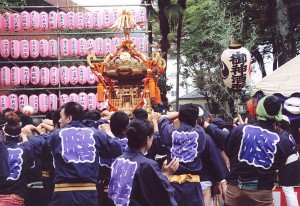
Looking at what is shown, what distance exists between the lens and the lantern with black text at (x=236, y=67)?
967 centimetres

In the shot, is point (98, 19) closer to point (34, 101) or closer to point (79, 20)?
point (79, 20)

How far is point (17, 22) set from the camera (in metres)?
17.5

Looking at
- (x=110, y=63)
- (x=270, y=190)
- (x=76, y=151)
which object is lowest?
(x=270, y=190)

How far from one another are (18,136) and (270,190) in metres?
3.13

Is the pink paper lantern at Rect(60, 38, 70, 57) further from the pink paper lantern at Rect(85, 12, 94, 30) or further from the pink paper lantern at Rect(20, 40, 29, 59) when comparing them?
the pink paper lantern at Rect(20, 40, 29, 59)

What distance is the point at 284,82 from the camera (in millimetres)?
9758

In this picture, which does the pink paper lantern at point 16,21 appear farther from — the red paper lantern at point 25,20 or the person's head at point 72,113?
the person's head at point 72,113

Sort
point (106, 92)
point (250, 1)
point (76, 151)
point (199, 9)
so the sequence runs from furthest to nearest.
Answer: point (199, 9) → point (250, 1) → point (106, 92) → point (76, 151)

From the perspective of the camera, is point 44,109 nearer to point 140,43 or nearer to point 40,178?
point 140,43

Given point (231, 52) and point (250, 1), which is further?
point (250, 1)

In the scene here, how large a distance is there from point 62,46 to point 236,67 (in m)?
9.51

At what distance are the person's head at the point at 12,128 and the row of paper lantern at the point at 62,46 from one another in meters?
11.7

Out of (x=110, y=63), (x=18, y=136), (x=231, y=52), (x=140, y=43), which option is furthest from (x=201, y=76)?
(x=18, y=136)

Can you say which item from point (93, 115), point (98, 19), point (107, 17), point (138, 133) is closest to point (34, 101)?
point (98, 19)
